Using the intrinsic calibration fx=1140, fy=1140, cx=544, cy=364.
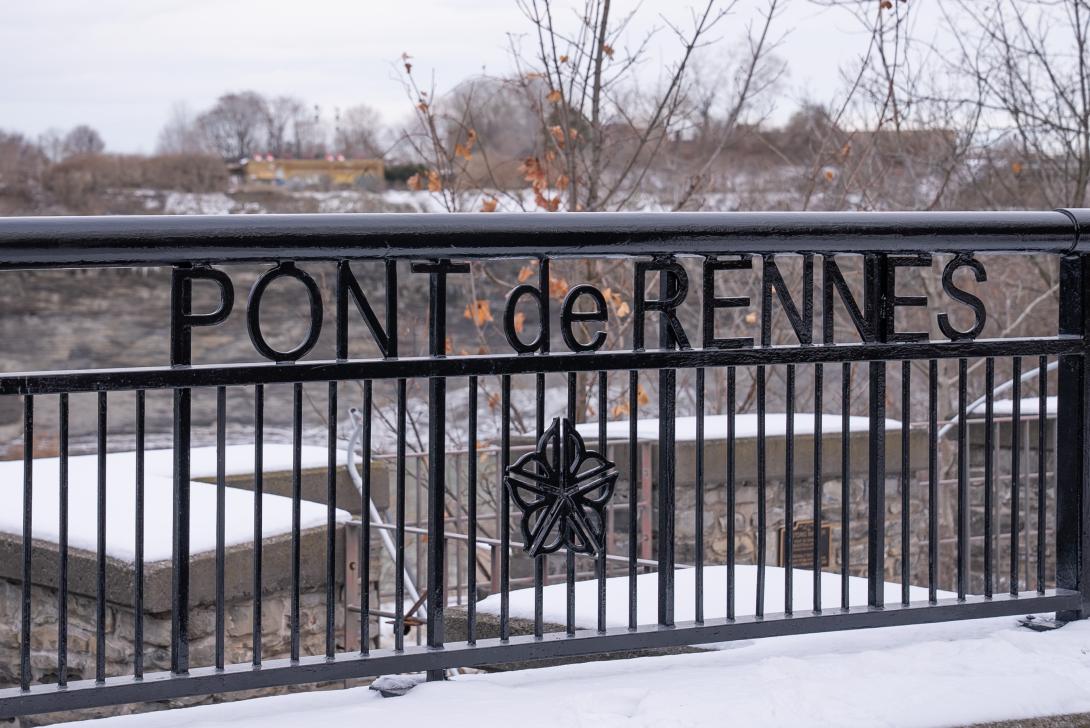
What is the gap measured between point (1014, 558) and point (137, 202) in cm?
3072

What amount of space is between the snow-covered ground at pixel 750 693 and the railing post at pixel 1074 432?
0.71 ft

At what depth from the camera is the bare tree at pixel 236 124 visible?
33844 mm

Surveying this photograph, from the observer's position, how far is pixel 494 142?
12242 millimetres

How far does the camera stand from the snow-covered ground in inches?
84.4

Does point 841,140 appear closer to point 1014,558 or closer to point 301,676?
point 1014,558

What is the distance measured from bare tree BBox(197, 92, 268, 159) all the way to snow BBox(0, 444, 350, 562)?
29792 mm

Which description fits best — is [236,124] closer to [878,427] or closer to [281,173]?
[281,173]

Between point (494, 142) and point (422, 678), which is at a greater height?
point (494, 142)

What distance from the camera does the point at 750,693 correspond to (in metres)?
2.28

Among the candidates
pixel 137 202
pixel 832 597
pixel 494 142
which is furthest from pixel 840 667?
pixel 137 202

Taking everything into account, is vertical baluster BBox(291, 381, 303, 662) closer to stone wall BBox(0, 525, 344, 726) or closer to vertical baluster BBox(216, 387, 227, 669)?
vertical baluster BBox(216, 387, 227, 669)

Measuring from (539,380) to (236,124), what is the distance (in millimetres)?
34304

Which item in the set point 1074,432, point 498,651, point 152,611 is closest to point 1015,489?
point 1074,432

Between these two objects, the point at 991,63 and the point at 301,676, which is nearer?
the point at 301,676
